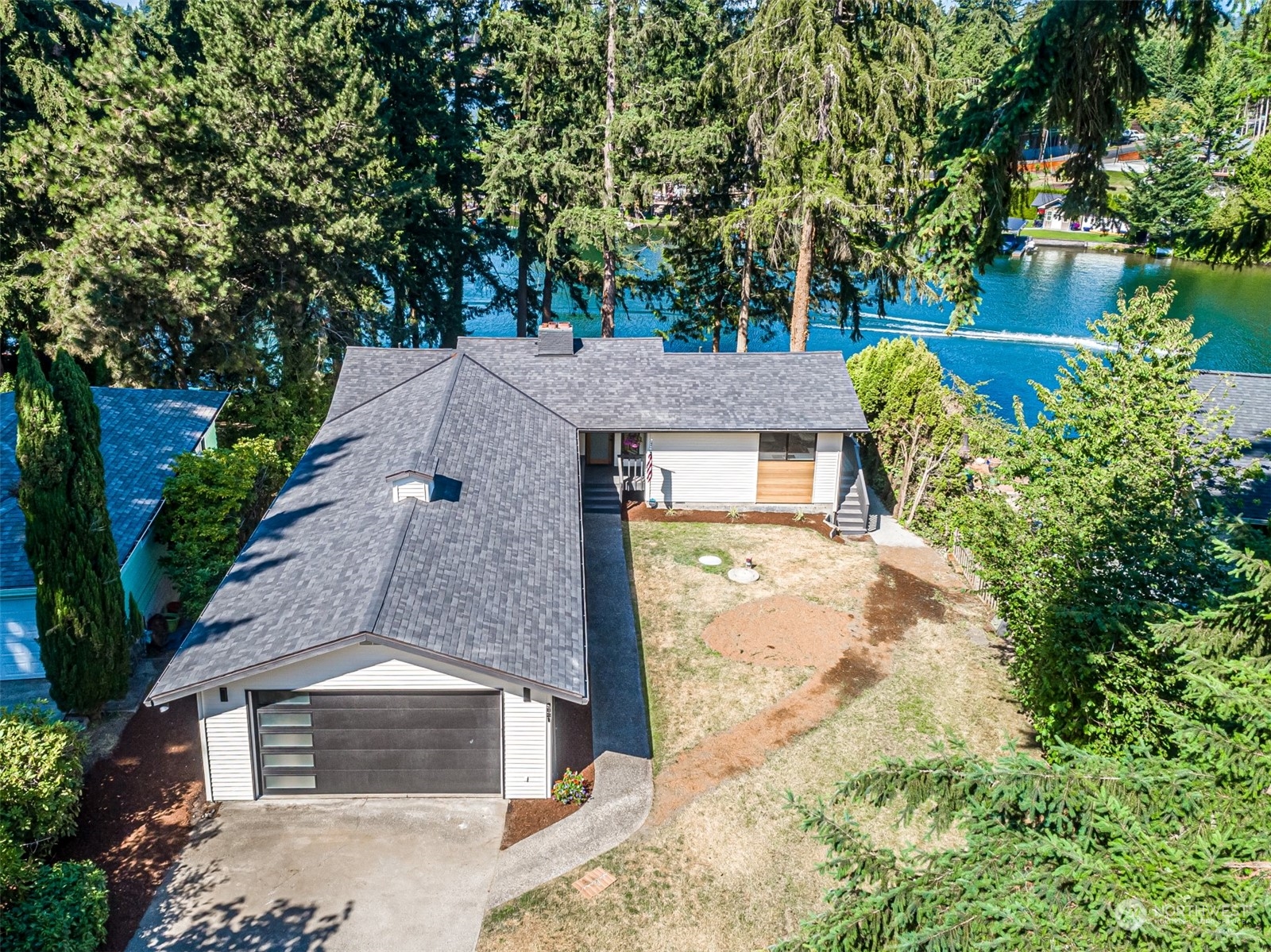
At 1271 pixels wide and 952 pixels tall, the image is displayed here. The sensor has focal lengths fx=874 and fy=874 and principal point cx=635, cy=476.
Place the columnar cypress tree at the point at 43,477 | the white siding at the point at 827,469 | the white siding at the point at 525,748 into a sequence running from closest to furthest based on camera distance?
1. the white siding at the point at 525,748
2. the columnar cypress tree at the point at 43,477
3. the white siding at the point at 827,469

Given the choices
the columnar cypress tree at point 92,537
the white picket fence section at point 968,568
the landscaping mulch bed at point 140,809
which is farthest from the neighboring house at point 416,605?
the white picket fence section at point 968,568

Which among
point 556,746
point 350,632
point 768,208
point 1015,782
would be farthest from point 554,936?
point 768,208

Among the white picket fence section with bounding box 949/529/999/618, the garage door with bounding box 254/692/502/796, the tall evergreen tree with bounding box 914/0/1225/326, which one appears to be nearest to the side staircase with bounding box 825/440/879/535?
the white picket fence section with bounding box 949/529/999/618

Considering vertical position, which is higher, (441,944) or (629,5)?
(629,5)

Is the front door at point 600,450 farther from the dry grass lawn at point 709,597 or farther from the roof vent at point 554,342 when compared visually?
the dry grass lawn at point 709,597

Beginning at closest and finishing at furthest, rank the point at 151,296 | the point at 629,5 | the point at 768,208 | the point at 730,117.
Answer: the point at 151,296 < the point at 768,208 < the point at 629,5 < the point at 730,117

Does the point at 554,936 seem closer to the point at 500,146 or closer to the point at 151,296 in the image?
the point at 151,296

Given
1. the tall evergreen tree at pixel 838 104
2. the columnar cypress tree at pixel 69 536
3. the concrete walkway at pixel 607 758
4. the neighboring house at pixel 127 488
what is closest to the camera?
the concrete walkway at pixel 607 758

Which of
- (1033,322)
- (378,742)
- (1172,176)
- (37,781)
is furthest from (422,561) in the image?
(1172,176)

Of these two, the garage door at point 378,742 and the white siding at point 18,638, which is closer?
the garage door at point 378,742
